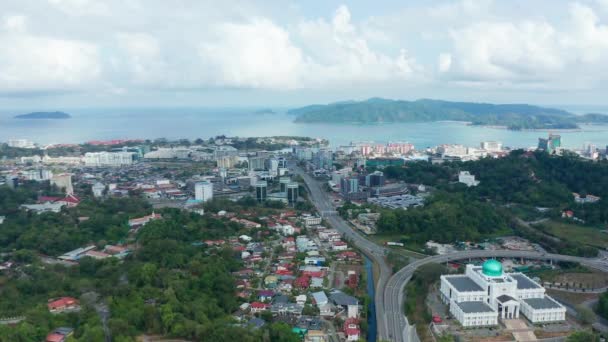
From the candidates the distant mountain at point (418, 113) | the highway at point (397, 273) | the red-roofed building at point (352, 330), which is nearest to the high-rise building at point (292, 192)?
the highway at point (397, 273)

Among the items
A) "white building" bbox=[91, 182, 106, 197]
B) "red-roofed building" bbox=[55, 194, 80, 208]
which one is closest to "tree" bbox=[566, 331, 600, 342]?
"red-roofed building" bbox=[55, 194, 80, 208]

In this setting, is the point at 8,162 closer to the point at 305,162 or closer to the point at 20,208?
the point at 20,208

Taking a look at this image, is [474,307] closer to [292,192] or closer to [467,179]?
[292,192]

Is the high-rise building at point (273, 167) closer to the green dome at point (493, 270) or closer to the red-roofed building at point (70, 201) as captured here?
the red-roofed building at point (70, 201)

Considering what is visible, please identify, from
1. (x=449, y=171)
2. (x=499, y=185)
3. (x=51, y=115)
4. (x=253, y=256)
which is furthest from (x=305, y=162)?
(x=51, y=115)

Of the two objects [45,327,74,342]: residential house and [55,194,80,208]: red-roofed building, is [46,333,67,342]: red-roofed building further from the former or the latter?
[55,194,80,208]: red-roofed building

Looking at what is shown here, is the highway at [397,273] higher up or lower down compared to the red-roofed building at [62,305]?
lower down
